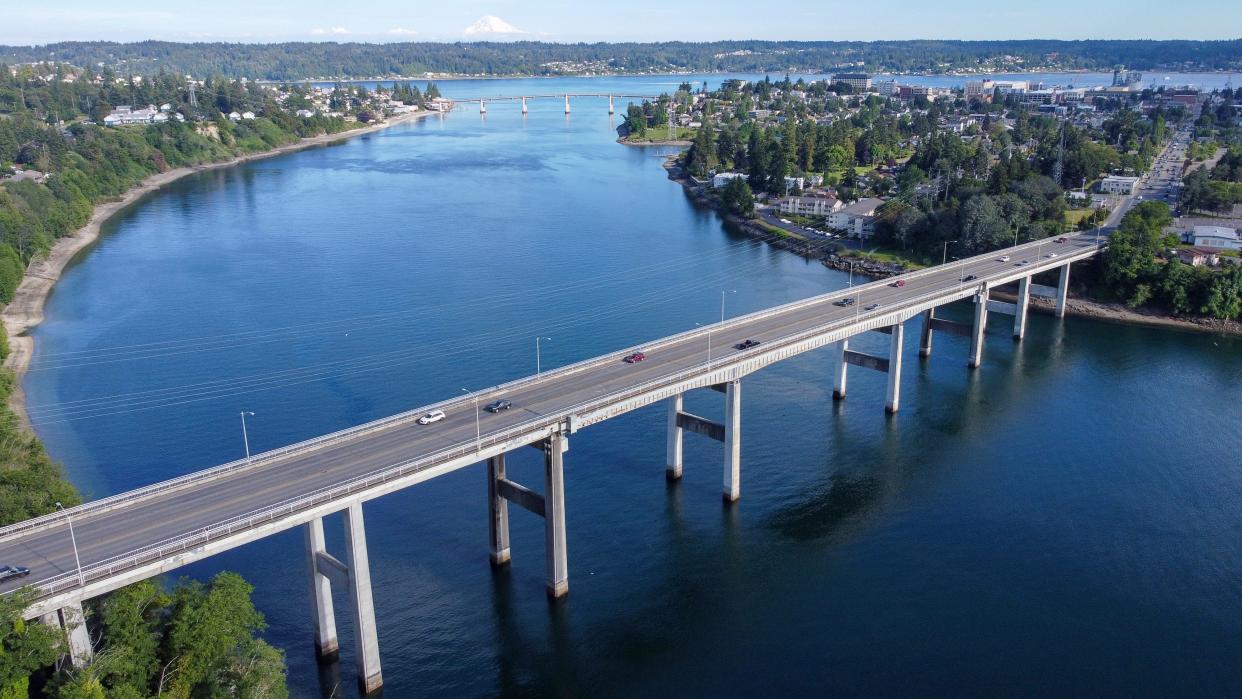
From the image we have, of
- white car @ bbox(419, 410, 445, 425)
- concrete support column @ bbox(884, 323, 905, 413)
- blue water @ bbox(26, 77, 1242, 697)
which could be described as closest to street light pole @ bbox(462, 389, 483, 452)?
white car @ bbox(419, 410, 445, 425)

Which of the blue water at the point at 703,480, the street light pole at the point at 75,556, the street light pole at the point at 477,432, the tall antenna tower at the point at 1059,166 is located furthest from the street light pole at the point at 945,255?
the street light pole at the point at 75,556

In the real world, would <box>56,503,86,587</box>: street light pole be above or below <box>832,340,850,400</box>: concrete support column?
above

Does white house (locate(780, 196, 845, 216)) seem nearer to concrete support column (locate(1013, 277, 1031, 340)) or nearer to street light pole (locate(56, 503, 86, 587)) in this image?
concrete support column (locate(1013, 277, 1031, 340))

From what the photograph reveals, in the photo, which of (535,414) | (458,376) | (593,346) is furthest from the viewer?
(593,346)

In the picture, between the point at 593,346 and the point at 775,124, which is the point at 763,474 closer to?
the point at 593,346

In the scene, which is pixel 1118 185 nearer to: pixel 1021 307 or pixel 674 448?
pixel 1021 307

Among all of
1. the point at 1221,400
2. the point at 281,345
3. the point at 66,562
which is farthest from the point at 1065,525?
the point at 281,345
